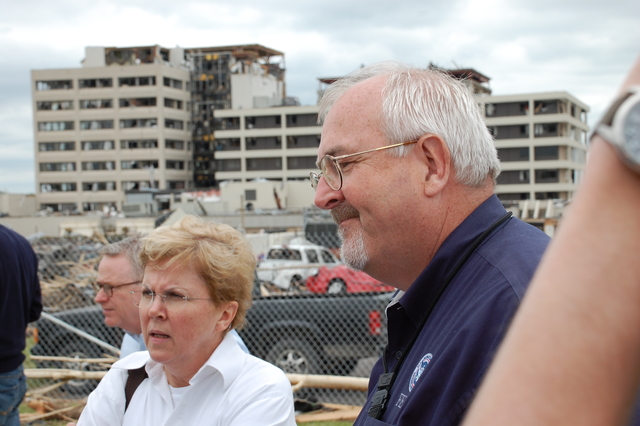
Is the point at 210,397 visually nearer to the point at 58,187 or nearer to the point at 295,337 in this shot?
the point at 295,337

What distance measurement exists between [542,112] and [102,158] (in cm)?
5886

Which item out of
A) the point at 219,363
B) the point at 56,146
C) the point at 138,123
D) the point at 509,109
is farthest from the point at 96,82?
the point at 219,363

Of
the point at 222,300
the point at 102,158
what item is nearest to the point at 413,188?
the point at 222,300

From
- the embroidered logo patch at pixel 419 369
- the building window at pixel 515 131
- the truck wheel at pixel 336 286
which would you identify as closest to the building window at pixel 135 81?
the building window at pixel 515 131

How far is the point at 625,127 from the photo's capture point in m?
0.53

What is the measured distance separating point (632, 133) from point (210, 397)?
2.47 m

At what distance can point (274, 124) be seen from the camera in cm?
7525

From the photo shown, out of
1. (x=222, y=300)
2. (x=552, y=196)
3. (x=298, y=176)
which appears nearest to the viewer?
(x=222, y=300)

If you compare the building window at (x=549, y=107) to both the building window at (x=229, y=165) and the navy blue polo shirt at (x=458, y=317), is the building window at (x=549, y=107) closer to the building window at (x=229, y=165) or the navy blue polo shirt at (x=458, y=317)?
the building window at (x=229, y=165)

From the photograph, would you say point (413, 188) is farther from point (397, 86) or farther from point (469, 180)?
point (397, 86)

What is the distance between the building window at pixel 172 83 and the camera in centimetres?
8169

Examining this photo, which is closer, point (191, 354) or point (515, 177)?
point (191, 354)

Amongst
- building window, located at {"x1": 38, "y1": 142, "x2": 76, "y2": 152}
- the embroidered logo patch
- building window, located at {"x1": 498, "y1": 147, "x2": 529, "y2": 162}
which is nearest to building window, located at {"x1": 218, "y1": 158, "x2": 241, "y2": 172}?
building window, located at {"x1": 38, "y1": 142, "x2": 76, "y2": 152}

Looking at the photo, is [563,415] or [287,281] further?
[287,281]
